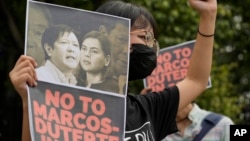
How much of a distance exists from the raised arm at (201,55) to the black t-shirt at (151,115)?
0.06m

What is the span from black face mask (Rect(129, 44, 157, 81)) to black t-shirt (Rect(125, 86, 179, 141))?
10 centimetres

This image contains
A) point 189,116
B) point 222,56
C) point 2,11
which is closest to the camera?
point 189,116

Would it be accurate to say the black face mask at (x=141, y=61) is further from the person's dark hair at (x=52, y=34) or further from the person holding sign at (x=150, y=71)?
the person's dark hair at (x=52, y=34)

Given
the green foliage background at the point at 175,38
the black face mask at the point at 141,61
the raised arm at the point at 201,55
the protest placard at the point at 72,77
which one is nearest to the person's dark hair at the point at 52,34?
the protest placard at the point at 72,77

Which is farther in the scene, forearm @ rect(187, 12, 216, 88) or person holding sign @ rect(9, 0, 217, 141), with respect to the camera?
forearm @ rect(187, 12, 216, 88)

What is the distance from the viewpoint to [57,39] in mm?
3139

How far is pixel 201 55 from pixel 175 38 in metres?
5.12

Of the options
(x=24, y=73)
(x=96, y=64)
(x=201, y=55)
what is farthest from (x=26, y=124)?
(x=201, y=55)

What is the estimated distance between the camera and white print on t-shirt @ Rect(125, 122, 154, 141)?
329cm

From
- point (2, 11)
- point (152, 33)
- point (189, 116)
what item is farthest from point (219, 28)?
point (152, 33)

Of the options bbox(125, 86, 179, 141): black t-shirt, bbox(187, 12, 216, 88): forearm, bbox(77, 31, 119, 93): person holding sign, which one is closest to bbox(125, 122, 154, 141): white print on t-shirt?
bbox(125, 86, 179, 141): black t-shirt

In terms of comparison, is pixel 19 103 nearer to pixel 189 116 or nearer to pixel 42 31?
pixel 189 116

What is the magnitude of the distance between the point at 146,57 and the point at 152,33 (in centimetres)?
15

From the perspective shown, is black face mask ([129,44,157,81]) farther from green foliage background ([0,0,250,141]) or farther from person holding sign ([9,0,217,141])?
green foliage background ([0,0,250,141])
